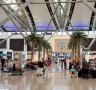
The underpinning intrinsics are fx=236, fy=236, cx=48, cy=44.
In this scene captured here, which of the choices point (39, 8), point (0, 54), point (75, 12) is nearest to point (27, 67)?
point (0, 54)

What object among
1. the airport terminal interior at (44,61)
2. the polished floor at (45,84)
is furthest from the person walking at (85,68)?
the polished floor at (45,84)

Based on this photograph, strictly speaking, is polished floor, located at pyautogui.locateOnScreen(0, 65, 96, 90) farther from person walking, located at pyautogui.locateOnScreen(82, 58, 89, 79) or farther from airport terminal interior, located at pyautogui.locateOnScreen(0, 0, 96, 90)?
person walking, located at pyautogui.locateOnScreen(82, 58, 89, 79)

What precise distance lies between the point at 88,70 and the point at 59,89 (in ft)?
25.1

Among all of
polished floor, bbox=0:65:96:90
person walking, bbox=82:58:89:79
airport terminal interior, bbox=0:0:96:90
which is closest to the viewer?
polished floor, bbox=0:65:96:90

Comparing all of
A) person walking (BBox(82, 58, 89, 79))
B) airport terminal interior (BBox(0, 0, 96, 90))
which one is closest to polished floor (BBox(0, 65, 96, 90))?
airport terminal interior (BBox(0, 0, 96, 90))

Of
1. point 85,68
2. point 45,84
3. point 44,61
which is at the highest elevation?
point 44,61

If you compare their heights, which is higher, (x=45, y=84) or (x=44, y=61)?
(x=44, y=61)

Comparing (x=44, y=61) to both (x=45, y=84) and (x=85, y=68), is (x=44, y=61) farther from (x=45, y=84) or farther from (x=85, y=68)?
(x=45, y=84)

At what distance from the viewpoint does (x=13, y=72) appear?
22.2 metres

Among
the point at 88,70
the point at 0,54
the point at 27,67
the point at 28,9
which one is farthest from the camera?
the point at 28,9

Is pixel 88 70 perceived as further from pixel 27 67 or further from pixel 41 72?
pixel 27 67

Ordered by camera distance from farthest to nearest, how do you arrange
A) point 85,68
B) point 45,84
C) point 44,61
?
point 44,61
point 85,68
point 45,84

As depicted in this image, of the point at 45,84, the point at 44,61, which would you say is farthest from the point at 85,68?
the point at 44,61

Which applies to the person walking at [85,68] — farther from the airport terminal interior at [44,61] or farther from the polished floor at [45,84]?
the polished floor at [45,84]
